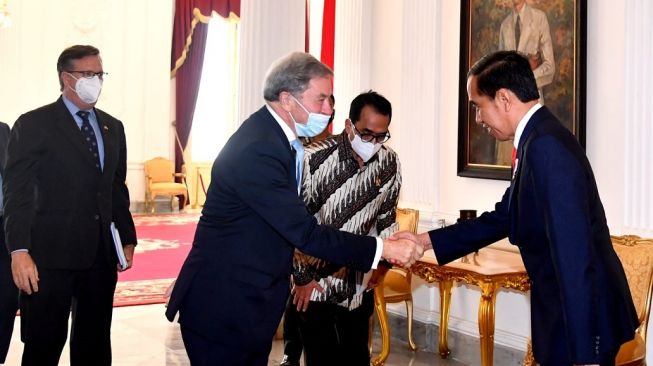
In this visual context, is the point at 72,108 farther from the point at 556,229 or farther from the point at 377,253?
the point at 556,229

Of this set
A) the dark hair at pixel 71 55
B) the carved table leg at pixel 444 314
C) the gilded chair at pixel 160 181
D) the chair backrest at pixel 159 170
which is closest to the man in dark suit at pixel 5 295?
the dark hair at pixel 71 55

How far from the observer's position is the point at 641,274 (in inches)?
141

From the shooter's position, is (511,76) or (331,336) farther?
(331,336)

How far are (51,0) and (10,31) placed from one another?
909 mm

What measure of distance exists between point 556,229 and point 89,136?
225 cm

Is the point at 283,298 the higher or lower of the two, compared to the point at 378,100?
lower

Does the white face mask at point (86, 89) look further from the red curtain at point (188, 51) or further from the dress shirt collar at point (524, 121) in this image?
the red curtain at point (188, 51)

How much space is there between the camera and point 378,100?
331 centimetres

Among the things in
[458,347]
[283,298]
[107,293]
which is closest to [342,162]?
[283,298]

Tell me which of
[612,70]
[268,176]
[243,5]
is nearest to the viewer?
[268,176]

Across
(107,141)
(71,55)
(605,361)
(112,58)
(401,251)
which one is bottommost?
(605,361)

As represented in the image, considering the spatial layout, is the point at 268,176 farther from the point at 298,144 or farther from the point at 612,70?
the point at 612,70

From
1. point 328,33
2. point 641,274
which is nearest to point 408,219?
point 641,274

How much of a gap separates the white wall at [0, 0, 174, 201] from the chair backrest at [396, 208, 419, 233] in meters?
9.42
